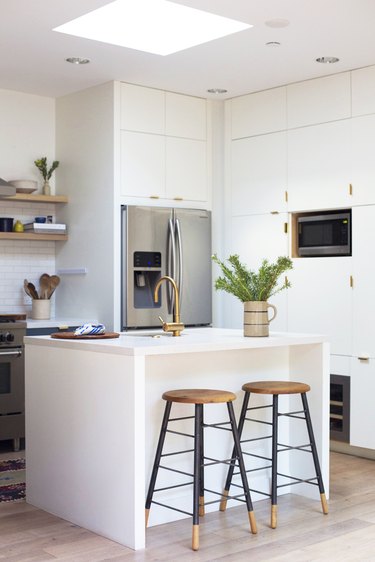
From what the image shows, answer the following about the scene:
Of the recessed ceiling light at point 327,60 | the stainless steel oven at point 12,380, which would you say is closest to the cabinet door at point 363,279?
the recessed ceiling light at point 327,60

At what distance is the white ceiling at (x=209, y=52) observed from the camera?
179 inches

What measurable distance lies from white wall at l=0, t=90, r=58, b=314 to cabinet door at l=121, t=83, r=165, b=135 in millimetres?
877

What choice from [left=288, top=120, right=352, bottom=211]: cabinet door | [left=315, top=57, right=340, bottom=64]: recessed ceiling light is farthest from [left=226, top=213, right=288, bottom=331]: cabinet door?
[left=315, top=57, right=340, bottom=64]: recessed ceiling light

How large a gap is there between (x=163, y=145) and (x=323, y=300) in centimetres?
174

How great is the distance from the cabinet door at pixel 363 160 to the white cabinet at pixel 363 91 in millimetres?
59

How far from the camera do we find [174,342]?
4023 mm

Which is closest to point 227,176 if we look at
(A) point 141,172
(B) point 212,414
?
(A) point 141,172

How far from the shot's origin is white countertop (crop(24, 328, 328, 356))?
3.82 metres

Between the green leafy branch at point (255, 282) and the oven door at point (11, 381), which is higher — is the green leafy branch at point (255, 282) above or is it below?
above

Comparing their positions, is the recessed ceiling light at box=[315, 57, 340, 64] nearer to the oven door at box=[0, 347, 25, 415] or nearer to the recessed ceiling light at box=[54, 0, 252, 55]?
the recessed ceiling light at box=[54, 0, 252, 55]

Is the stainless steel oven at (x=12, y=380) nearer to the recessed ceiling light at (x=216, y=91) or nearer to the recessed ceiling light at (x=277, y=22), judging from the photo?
the recessed ceiling light at (x=216, y=91)

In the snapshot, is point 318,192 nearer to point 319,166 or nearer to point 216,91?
point 319,166

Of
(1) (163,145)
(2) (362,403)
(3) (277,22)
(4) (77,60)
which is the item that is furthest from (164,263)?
(3) (277,22)

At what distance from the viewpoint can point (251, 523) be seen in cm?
398
